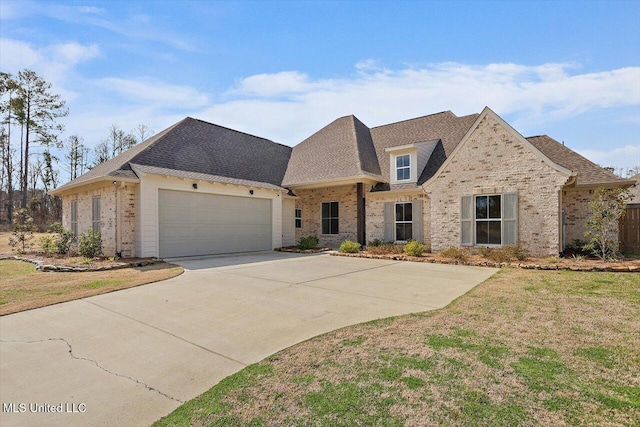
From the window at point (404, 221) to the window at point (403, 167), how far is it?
1320 millimetres

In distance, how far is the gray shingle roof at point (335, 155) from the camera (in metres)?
16.2

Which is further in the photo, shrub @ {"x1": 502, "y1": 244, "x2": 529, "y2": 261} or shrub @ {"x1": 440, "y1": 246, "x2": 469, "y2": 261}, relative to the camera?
shrub @ {"x1": 440, "y1": 246, "x2": 469, "y2": 261}

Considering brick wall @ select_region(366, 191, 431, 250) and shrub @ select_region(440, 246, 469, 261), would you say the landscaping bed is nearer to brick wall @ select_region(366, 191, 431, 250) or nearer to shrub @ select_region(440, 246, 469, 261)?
brick wall @ select_region(366, 191, 431, 250)

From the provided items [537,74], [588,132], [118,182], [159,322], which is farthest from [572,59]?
[118,182]

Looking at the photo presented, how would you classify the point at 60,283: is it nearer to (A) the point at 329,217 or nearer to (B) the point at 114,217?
(B) the point at 114,217

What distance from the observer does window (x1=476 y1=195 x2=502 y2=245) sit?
11938 millimetres

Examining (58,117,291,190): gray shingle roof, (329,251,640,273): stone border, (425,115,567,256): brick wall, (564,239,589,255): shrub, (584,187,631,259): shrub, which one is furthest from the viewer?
(58,117,291,190): gray shingle roof

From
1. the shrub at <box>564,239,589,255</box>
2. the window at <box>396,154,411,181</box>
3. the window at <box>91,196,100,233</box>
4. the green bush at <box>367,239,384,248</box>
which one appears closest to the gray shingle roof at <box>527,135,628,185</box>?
the shrub at <box>564,239,589,255</box>

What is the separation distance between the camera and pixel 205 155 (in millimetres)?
15266

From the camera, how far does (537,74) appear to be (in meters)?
11.3

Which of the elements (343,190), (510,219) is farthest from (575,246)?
(343,190)

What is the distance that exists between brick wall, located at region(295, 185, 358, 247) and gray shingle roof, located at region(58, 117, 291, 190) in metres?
2.14

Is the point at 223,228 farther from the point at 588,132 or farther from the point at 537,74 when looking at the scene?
the point at 588,132

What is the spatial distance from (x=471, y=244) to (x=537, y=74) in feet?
21.0
